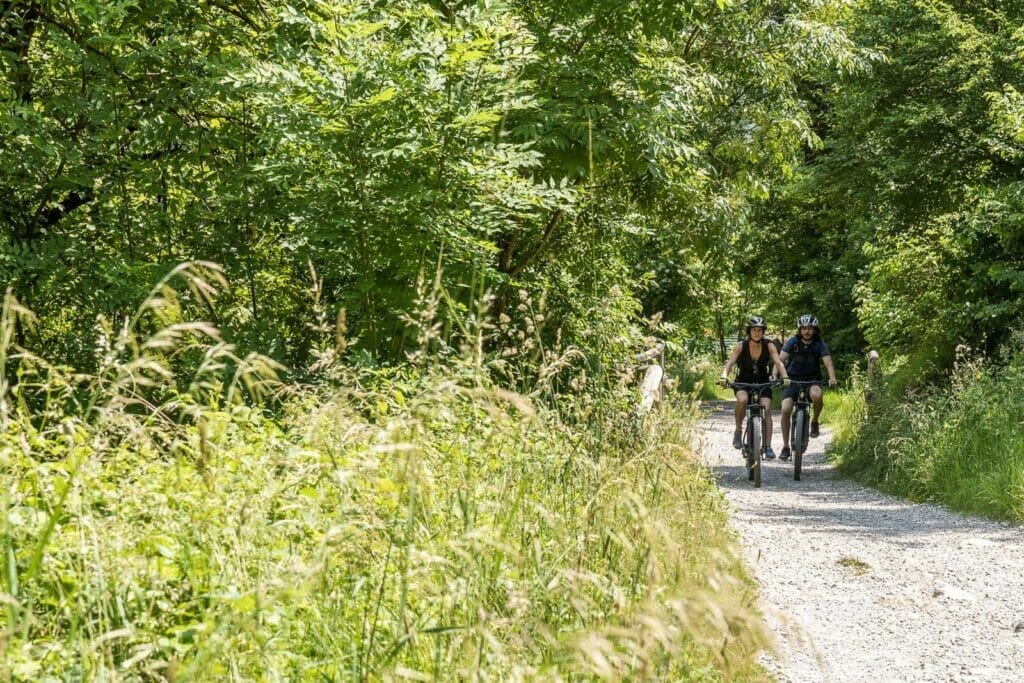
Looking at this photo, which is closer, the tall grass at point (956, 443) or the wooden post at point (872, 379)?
the tall grass at point (956, 443)

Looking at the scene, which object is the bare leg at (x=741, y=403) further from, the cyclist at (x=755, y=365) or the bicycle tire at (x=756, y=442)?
the bicycle tire at (x=756, y=442)

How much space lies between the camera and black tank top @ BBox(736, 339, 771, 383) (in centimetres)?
1332

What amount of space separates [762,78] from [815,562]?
1385 centimetres

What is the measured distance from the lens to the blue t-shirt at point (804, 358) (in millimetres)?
14086

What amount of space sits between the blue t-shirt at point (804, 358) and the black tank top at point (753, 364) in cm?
87

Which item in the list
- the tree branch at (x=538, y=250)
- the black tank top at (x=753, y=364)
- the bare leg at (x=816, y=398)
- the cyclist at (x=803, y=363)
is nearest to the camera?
the tree branch at (x=538, y=250)

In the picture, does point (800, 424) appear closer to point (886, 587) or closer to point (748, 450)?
point (748, 450)

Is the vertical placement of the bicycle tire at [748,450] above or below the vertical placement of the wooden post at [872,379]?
below

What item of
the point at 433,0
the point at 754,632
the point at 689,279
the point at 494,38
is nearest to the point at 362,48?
the point at 494,38

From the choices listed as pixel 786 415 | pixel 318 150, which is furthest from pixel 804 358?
pixel 318 150

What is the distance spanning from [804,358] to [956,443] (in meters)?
2.75

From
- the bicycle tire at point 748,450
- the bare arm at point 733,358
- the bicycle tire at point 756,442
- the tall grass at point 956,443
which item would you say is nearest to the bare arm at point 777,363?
the bare arm at point 733,358

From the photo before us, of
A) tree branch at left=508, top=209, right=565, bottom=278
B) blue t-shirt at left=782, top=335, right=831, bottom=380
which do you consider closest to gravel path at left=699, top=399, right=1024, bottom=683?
blue t-shirt at left=782, top=335, right=831, bottom=380

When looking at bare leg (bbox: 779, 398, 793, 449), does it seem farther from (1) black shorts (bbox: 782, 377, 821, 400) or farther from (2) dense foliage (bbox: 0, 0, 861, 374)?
(2) dense foliage (bbox: 0, 0, 861, 374)
